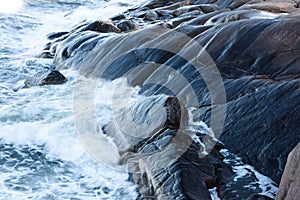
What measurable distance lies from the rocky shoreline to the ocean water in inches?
10.2

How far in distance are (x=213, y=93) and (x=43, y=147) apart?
3.07 meters

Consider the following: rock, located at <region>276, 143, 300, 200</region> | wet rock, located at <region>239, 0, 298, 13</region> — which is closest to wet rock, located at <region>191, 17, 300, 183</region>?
rock, located at <region>276, 143, 300, 200</region>

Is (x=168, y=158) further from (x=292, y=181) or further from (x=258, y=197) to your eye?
(x=292, y=181)

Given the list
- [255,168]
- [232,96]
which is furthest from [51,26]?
[255,168]

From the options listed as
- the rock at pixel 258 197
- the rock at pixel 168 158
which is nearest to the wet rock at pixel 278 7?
the rock at pixel 168 158

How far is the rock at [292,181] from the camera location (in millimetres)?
3844

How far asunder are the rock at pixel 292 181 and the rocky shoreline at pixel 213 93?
12 cm

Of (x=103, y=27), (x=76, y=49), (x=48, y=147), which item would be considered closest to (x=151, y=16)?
(x=103, y=27)

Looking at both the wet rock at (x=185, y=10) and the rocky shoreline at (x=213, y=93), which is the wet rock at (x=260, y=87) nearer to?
the rocky shoreline at (x=213, y=93)

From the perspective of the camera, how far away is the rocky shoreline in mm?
5469

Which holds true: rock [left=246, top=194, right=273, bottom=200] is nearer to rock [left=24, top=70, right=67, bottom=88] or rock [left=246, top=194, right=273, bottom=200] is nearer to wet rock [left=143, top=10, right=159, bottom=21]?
rock [left=24, top=70, right=67, bottom=88]

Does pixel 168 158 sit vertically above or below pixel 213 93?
below

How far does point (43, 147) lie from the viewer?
293 inches

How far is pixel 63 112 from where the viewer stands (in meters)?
8.88
